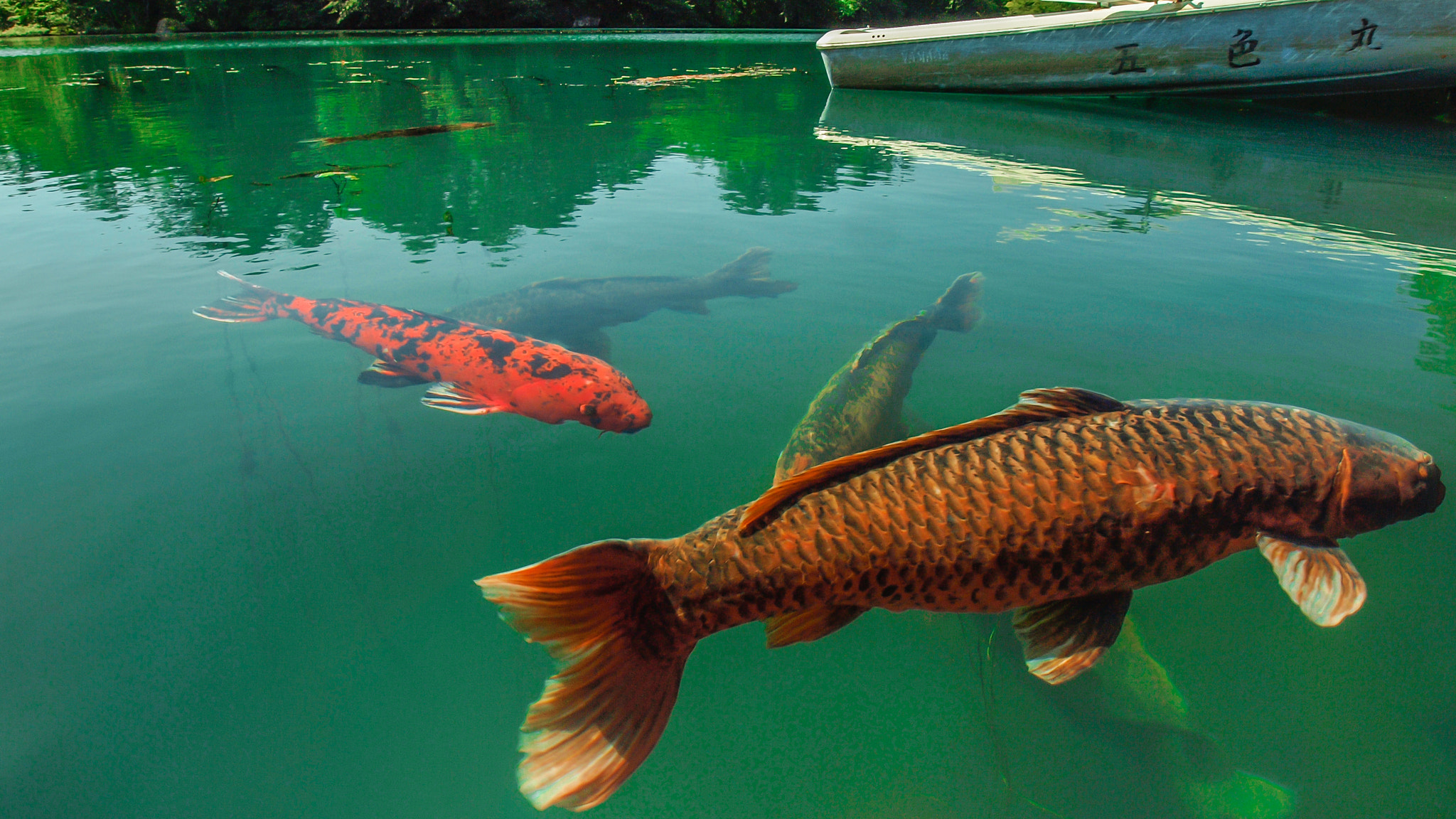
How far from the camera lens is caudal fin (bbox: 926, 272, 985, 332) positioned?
5.01 m

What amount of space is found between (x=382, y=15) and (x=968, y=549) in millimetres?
53270

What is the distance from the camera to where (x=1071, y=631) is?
2.23m

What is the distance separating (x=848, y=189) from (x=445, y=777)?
26.9 feet

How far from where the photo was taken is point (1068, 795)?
7.61 feet

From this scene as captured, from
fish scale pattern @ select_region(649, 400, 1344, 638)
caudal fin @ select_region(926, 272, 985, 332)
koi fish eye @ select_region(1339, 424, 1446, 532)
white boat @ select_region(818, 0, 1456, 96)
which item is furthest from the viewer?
white boat @ select_region(818, 0, 1456, 96)

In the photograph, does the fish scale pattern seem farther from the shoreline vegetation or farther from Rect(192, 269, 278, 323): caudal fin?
the shoreline vegetation

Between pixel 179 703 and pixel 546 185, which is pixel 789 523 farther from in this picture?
pixel 546 185

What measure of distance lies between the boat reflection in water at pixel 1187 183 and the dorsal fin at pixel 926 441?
36.3 inches

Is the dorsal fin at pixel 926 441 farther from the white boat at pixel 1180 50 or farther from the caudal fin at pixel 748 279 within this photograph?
the white boat at pixel 1180 50

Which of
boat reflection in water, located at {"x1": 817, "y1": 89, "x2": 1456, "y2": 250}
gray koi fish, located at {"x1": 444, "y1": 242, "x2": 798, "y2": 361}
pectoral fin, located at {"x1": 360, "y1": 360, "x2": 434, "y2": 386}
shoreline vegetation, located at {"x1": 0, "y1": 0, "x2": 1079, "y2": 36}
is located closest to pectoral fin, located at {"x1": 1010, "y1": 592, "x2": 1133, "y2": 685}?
gray koi fish, located at {"x1": 444, "y1": 242, "x2": 798, "y2": 361}

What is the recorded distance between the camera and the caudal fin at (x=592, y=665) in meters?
1.81

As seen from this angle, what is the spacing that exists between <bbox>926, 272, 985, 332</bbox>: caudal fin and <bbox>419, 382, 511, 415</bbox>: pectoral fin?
2.89 m

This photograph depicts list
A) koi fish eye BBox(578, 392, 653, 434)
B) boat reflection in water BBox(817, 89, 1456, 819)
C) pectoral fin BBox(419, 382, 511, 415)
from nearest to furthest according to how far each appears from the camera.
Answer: boat reflection in water BBox(817, 89, 1456, 819)
koi fish eye BBox(578, 392, 653, 434)
pectoral fin BBox(419, 382, 511, 415)

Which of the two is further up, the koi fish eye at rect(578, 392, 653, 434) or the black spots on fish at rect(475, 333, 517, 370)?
the black spots on fish at rect(475, 333, 517, 370)
